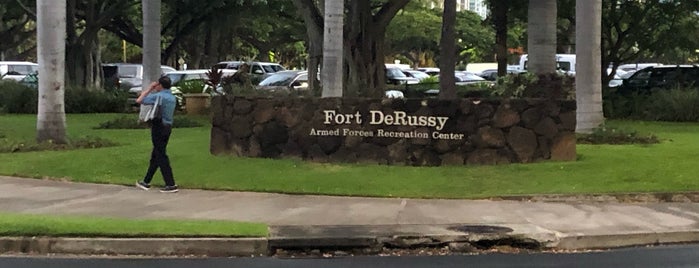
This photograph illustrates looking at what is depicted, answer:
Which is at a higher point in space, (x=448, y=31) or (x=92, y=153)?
(x=448, y=31)

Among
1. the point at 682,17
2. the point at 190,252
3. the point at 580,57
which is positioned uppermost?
the point at 682,17

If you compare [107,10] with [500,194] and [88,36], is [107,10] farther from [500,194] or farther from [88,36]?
[500,194]

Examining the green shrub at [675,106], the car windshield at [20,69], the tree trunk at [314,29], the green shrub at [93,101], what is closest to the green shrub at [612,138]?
the green shrub at [675,106]

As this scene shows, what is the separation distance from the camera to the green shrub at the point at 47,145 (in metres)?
16.7

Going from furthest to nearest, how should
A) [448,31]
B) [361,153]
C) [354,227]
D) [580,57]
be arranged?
[448,31] < [580,57] < [361,153] < [354,227]

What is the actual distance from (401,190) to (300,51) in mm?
65094

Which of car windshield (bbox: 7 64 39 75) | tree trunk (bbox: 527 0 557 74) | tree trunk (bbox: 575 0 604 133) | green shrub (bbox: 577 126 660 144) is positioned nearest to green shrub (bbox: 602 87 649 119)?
tree trunk (bbox: 527 0 557 74)

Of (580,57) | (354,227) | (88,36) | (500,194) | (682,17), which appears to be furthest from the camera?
(88,36)

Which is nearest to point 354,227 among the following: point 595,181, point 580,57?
point 595,181

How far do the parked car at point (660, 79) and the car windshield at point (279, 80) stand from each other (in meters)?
11.4

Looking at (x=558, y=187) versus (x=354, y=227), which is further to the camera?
(x=558, y=187)

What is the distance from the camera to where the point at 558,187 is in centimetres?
1247

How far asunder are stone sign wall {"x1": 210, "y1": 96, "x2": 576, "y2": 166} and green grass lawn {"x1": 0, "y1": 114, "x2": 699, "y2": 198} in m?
0.32

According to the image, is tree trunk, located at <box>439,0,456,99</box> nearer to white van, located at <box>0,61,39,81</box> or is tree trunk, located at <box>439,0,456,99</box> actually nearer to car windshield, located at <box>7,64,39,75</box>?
white van, located at <box>0,61,39,81</box>
